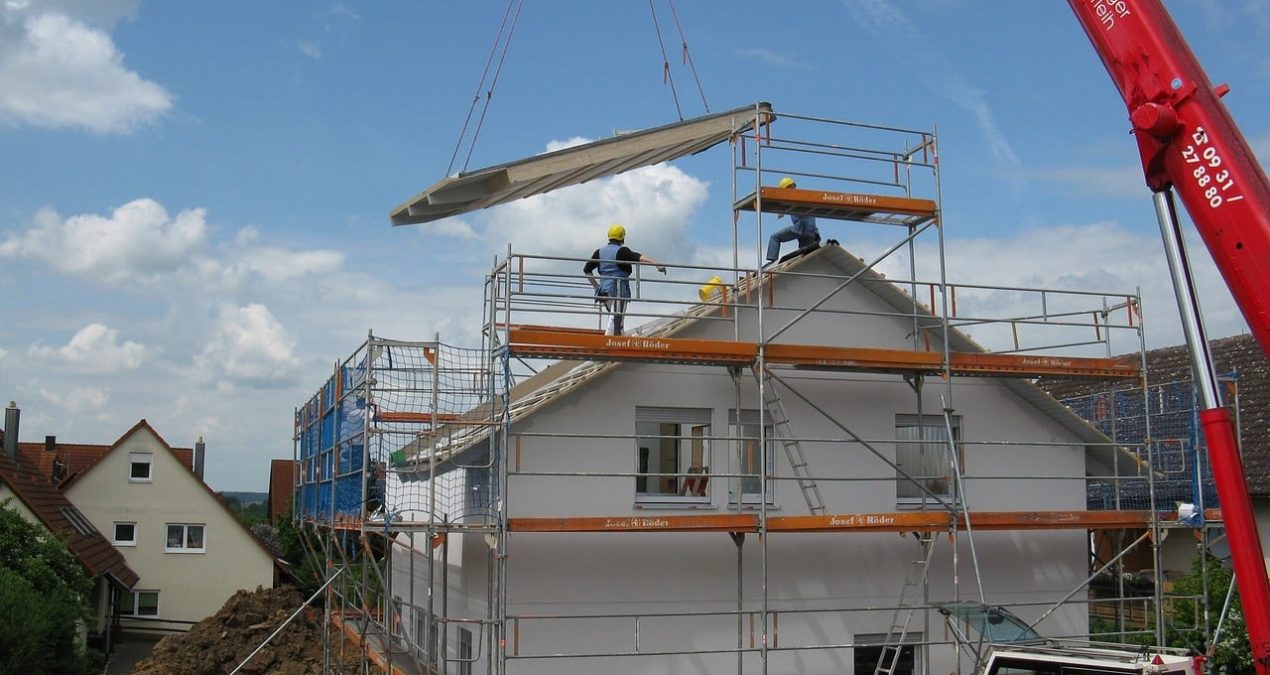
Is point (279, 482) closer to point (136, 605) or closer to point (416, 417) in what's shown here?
point (136, 605)

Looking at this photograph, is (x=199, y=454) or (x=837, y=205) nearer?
(x=837, y=205)

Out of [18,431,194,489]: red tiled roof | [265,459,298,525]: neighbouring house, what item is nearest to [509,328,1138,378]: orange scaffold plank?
[18,431,194,489]: red tiled roof

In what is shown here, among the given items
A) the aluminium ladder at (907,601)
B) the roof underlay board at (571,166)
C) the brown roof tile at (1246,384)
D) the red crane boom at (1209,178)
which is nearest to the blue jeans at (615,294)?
the roof underlay board at (571,166)

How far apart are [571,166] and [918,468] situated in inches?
229

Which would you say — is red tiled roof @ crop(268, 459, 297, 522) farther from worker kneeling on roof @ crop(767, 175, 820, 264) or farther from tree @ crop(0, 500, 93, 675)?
worker kneeling on roof @ crop(767, 175, 820, 264)

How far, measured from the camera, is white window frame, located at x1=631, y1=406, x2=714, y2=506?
14828mm

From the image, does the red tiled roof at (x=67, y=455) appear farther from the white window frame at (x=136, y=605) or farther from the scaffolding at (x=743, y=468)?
the scaffolding at (x=743, y=468)

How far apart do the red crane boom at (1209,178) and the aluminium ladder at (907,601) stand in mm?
6031

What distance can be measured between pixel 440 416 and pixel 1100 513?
26.8ft

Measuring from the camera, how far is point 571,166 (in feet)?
49.2

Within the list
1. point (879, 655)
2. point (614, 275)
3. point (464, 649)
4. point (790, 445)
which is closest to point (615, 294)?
point (614, 275)

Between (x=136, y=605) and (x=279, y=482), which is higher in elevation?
(x=279, y=482)

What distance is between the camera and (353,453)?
15789 millimetres

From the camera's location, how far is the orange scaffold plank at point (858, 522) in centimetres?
1338
